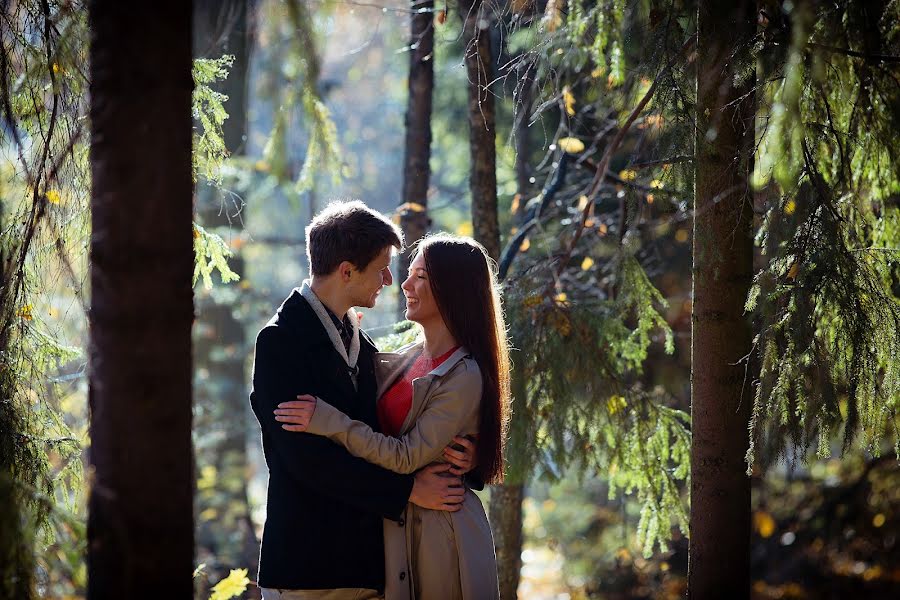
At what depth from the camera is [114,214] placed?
213cm

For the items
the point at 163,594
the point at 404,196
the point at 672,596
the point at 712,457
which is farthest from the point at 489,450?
the point at 672,596

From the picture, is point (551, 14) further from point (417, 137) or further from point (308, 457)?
point (308, 457)

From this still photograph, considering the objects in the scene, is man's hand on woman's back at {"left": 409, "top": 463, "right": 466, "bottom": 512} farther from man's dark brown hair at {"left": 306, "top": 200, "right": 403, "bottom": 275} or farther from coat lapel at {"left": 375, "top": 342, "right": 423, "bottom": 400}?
man's dark brown hair at {"left": 306, "top": 200, "right": 403, "bottom": 275}

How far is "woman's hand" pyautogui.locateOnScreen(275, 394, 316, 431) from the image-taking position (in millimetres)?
2939

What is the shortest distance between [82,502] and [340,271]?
1.75m

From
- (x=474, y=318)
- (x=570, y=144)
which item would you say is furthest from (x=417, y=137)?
(x=474, y=318)

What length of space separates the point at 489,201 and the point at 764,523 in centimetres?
607

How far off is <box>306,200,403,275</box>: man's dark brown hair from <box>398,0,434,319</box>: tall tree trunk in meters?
2.57

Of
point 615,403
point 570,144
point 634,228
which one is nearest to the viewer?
point 634,228

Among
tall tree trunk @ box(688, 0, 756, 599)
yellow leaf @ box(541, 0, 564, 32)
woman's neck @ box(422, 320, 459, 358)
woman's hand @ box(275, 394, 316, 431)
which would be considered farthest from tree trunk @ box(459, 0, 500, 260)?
woman's hand @ box(275, 394, 316, 431)

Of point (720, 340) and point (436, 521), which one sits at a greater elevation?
point (720, 340)

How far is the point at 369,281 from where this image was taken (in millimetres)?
3275

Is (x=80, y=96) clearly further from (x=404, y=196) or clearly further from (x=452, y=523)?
(x=404, y=196)

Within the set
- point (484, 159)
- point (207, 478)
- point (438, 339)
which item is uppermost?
point (484, 159)
